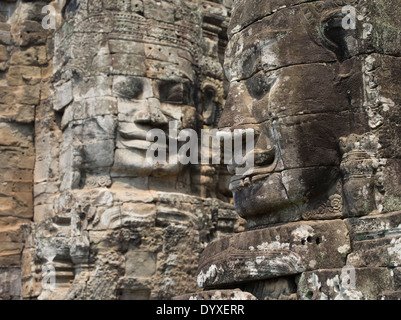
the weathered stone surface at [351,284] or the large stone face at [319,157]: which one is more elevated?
the large stone face at [319,157]

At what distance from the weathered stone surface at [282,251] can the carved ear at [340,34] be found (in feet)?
3.87

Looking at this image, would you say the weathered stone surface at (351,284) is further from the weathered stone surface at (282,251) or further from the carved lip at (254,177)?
the carved lip at (254,177)

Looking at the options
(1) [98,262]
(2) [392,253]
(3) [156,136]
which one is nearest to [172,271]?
(1) [98,262]

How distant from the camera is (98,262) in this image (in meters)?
9.73

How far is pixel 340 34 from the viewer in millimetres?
5387

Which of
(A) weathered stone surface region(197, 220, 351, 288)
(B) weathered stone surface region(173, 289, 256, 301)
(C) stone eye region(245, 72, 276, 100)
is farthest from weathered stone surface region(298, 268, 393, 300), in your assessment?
(C) stone eye region(245, 72, 276, 100)

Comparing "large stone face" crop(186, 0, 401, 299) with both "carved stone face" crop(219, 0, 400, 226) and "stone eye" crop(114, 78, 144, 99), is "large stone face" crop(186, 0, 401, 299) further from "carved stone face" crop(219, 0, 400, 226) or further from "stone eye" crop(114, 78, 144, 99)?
"stone eye" crop(114, 78, 144, 99)

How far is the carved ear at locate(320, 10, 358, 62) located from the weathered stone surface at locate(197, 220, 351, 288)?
118 cm

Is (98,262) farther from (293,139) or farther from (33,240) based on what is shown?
(293,139)

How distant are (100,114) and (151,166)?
3.12ft

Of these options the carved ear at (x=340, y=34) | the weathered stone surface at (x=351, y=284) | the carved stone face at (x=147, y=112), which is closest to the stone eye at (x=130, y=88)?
the carved stone face at (x=147, y=112)

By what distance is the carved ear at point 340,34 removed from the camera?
5.29 metres

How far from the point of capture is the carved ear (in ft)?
17.4
